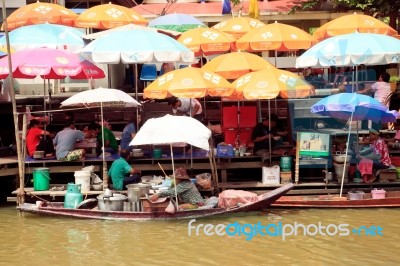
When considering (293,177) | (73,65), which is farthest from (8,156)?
(293,177)

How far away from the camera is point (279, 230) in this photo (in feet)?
47.2

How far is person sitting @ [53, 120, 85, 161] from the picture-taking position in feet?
56.7

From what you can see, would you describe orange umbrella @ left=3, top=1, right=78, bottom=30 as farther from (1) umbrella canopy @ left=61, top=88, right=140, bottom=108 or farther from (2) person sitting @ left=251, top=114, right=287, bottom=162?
(2) person sitting @ left=251, top=114, right=287, bottom=162

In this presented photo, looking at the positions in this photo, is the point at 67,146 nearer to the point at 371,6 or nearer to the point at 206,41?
the point at 206,41

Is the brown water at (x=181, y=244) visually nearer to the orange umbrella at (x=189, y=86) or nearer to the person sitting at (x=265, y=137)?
the person sitting at (x=265, y=137)

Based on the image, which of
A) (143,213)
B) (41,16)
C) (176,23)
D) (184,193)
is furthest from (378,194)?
(41,16)

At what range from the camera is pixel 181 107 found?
19344 millimetres

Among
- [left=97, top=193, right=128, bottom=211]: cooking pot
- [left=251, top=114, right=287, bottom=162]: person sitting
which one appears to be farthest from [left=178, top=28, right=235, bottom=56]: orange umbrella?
[left=97, top=193, right=128, bottom=211]: cooking pot

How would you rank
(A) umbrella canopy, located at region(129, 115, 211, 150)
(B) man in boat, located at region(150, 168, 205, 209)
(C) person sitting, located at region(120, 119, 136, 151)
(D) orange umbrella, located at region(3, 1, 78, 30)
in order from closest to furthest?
1. (A) umbrella canopy, located at region(129, 115, 211, 150)
2. (B) man in boat, located at region(150, 168, 205, 209)
3. (C) person sitting, located at region(120, 119, 136, 151)
4. (D) orange umbrella, located at region(3, 1, 78, 30)

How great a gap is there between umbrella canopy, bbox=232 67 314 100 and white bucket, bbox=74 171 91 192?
3.80 metres

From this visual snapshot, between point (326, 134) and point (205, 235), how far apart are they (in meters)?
4.13

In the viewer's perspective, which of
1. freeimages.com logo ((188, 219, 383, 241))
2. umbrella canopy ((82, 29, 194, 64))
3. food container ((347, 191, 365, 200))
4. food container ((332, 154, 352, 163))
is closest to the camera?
freeimages.com logo ((188, 219, 383, 241))

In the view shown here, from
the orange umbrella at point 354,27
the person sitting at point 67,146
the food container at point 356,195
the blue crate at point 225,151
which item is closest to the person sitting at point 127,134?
the person sitting at point 67,146

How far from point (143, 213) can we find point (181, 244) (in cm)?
171
